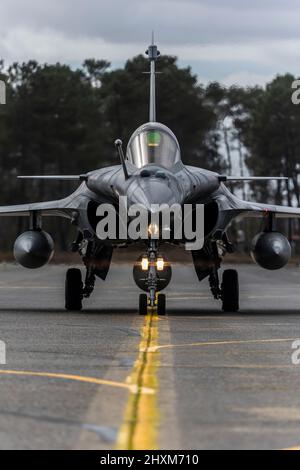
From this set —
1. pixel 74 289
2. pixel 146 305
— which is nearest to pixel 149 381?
pixel 146 305

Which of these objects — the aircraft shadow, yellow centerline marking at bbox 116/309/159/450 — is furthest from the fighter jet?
yellow centerline marking at bbox 116/309/159/450

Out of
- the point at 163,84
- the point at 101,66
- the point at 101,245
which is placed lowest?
the point at 101,245

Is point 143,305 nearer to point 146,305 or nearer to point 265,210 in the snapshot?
point 146,305

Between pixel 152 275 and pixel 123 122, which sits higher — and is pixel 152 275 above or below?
below

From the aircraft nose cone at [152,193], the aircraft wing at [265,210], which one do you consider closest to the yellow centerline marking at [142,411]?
the aircraft nose cone at [152,193]

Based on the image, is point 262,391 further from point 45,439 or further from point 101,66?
point 101,66

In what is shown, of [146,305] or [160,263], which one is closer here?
[160,263]

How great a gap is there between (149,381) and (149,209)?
278 inches

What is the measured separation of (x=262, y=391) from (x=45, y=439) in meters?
2.76

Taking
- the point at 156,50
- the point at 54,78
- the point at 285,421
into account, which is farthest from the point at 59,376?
the point at 54,78

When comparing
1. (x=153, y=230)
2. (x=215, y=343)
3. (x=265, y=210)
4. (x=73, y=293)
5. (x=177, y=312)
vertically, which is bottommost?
(x=215, y=343)

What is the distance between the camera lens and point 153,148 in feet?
61.4

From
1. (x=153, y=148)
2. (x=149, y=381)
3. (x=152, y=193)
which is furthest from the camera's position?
(x=153, y=148)

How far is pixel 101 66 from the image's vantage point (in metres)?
112
